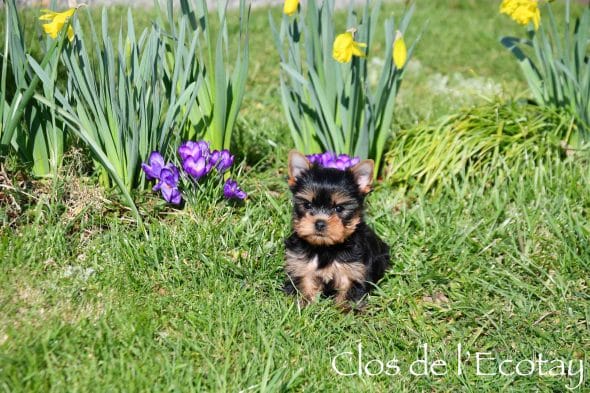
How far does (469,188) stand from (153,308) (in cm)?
261

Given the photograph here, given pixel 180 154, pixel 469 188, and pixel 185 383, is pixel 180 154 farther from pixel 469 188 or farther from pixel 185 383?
pixel 469 188

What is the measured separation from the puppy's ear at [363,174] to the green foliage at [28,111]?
1846 millimetres

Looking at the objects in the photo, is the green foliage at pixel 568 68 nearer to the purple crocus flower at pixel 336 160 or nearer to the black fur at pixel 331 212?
the purple crocus flower at pixel 336 160

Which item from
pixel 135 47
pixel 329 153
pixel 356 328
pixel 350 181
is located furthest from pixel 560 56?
pixel 135 47

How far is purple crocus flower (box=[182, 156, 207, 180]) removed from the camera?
14.8 ft

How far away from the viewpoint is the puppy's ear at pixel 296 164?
13.6ft

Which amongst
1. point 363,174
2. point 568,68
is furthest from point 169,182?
point 568,68

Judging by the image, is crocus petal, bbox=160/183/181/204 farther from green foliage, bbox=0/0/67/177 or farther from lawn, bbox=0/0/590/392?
green foliage, bbox=0/0/67/177

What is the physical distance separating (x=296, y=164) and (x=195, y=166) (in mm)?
736

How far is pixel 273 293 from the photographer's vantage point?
13.5 ft

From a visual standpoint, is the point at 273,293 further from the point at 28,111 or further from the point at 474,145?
the point at 474,145

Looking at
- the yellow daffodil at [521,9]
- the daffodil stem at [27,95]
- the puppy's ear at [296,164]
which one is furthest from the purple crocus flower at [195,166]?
the yellow daffodil at [521,9]

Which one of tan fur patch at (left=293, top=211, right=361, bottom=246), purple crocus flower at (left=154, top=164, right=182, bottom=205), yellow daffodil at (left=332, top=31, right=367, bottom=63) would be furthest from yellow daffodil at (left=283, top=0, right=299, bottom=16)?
tan fur patch at (left=293, top=211, right=361, bottom=246)

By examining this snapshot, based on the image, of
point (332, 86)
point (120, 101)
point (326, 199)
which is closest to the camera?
point (326, 199)
